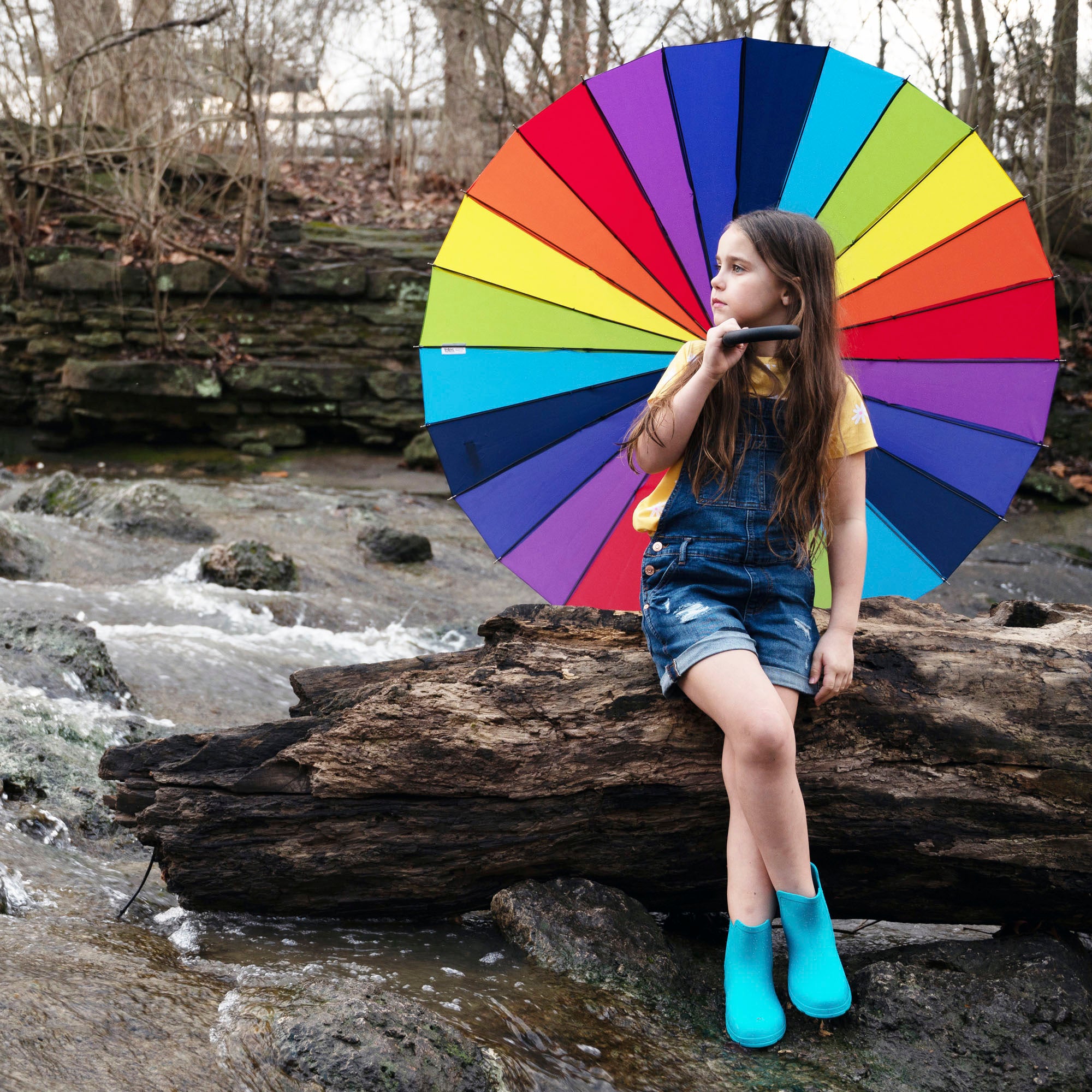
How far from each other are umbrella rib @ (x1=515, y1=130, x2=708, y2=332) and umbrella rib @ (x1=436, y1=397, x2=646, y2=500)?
1.11 feet

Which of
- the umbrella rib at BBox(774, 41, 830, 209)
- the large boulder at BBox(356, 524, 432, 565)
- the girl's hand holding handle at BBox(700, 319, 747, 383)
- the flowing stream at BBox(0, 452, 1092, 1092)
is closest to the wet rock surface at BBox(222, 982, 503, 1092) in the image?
the flowing stream at BBox(0, 452, 1092, 1092)

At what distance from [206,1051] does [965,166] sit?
316cm

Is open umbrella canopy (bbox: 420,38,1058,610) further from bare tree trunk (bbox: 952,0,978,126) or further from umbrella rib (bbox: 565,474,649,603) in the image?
bare tree trunk (bbox: 952,0,978,126)

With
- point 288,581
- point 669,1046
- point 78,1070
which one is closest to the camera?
point 78,1070

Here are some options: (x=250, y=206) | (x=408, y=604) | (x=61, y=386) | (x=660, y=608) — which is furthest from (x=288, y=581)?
(x=250, y=206)

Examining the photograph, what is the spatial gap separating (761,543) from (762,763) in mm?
627

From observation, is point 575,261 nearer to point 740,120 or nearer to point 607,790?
point 740,120

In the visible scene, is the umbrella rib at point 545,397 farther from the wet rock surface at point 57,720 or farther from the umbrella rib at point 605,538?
the wet rock surface at point 57,720

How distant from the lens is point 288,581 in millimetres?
7516

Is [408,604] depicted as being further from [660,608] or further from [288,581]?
[660,608]

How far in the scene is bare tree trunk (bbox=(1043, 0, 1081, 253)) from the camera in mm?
11867

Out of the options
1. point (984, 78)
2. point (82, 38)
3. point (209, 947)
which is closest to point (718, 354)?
point (209, 947)

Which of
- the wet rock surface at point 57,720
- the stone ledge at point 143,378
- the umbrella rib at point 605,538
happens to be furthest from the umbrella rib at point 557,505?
the stone ledge at point 143,378

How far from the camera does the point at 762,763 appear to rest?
8.00ft
